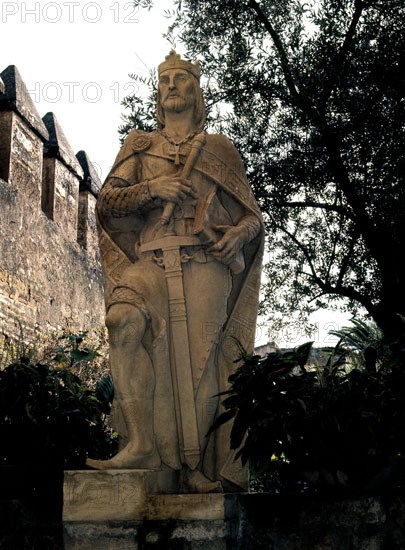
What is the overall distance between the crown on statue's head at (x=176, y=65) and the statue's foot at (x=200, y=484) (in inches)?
85.6

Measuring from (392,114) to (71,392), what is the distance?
6536 millimetres

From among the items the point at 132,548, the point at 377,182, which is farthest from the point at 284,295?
the point at 132,548

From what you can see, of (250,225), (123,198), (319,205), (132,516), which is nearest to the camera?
(132,516)

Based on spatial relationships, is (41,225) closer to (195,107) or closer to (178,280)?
(195,107)

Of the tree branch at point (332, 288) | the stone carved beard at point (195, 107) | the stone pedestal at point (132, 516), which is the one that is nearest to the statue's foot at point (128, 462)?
the stone pedestal at point (132, 516)

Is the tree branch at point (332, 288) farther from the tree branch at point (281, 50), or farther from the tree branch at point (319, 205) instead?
the tree branch at point (281, 50)

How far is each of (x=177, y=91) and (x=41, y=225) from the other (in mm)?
6863

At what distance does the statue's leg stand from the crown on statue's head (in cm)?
141

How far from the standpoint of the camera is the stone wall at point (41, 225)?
424 inches

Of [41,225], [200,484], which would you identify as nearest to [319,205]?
[41,225]

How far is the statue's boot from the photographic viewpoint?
15.4 ft

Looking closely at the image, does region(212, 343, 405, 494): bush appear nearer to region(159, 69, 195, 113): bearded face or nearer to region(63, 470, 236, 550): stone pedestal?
region(63, 470, 236, 550): stone pedestal

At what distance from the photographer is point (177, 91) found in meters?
5.27

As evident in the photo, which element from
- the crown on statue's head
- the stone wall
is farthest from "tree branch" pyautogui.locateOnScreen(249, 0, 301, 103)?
the crown on statue's head
